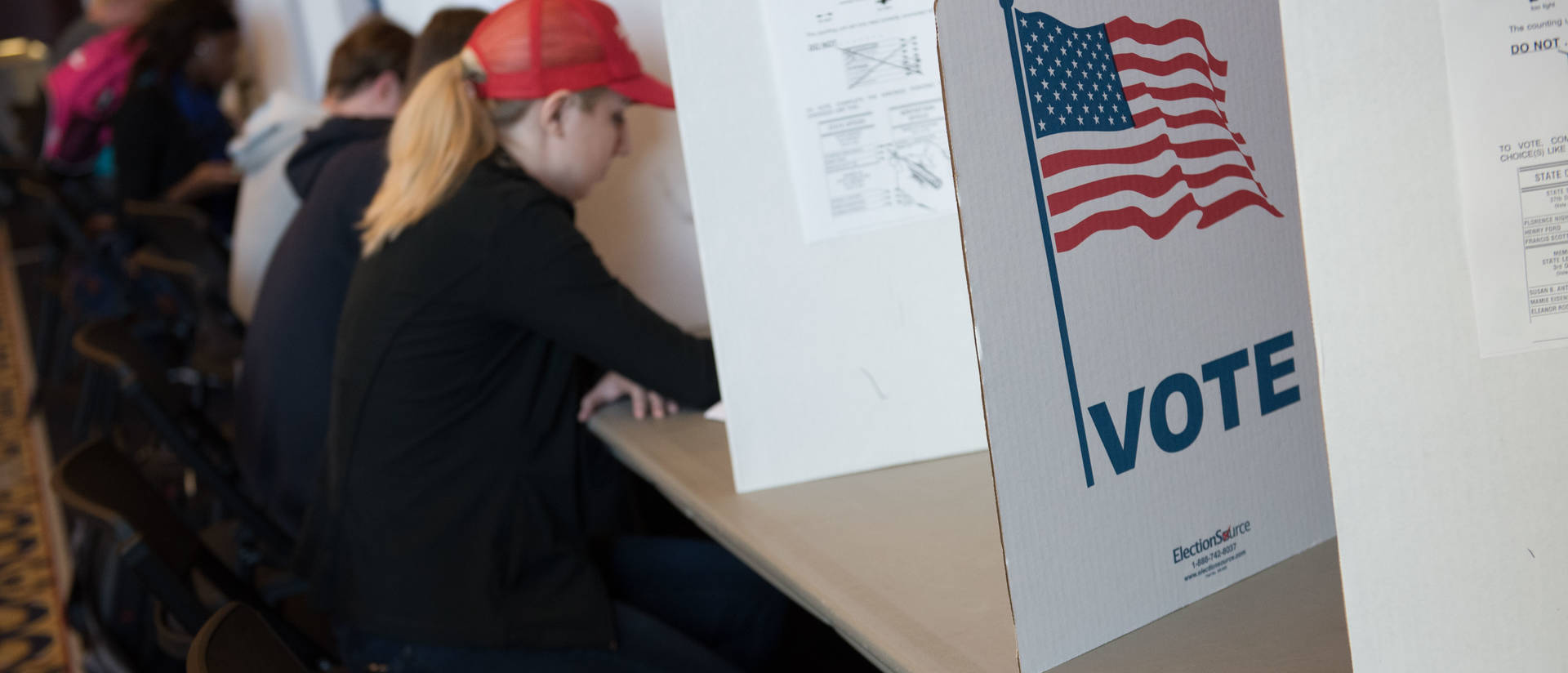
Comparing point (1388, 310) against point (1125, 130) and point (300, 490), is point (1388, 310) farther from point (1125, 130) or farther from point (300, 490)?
point (300, 490)

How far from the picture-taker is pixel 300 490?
1954 millimetres

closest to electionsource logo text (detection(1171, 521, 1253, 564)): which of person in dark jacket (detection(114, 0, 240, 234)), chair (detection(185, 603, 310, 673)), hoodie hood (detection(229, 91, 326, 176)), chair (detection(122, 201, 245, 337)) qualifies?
chair (detection(185, 603, 310, 673))

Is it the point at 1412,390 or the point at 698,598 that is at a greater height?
the point at 1412,390

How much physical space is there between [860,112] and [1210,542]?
52 cm

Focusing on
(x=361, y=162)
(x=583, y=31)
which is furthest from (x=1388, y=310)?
(x=361, y=162)

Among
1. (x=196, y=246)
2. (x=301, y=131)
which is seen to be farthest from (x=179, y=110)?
(x=301, y=131)

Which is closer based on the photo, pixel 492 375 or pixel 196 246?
pixel 492 375

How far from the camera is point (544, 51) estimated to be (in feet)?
4.46

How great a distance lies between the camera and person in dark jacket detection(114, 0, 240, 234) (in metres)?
3.62

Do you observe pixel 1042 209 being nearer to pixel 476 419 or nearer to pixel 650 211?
pixel 476 419

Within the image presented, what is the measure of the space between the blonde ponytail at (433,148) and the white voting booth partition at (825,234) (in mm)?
379

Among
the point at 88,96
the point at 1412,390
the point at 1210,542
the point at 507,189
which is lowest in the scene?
the point at 1210,542

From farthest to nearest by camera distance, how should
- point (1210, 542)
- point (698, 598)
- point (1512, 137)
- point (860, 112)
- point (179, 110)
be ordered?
1. point (179, 110)
2. point (698, 598)
3. point (860, 112)
4. point (1210, 542)
5. point (1512, 137)

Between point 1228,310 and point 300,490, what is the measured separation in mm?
1654
